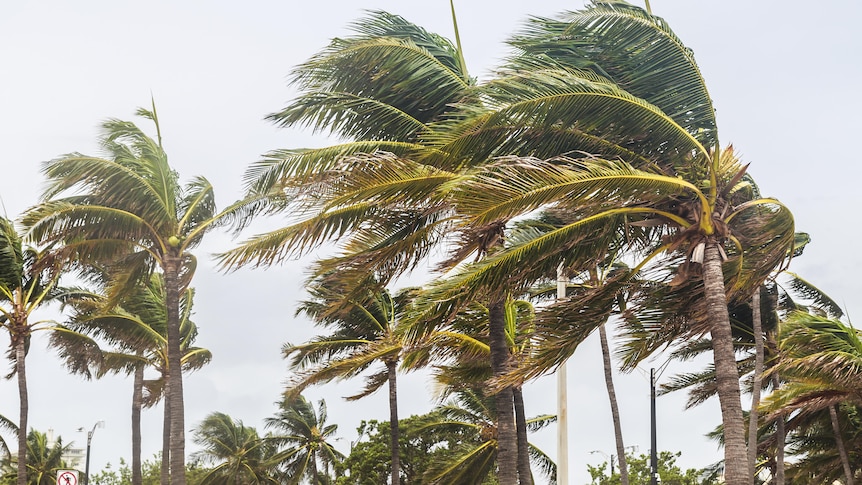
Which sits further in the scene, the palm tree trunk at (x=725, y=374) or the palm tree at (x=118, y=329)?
the palm tree at (x=118, y=329)

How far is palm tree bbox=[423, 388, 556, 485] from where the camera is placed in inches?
1086

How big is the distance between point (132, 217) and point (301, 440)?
27268 mm

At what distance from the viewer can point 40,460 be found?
1829 inches

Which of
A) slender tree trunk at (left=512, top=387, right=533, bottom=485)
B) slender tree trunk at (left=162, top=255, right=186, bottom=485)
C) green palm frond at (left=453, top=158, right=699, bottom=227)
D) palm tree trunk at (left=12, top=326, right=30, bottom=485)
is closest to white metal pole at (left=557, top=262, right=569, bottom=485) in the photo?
slender tree trunk at (left=512, top=387, right=533, bottom=485)

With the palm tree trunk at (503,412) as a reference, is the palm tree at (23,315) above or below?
above

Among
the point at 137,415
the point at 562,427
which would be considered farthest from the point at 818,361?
the point at 137,415

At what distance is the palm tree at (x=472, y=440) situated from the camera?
2758 cm

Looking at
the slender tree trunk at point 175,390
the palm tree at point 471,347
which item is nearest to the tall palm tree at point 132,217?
the slender tree trunk at point 175,390

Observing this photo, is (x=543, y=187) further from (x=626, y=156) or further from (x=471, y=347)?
(x=471, y=347)

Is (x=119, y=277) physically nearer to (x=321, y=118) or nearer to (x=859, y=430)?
(x=321, y=118)

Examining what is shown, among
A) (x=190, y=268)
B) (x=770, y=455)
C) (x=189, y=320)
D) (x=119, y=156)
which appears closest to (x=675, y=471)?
(x=770, y=455)

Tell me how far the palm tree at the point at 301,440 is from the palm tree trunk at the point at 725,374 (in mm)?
35145

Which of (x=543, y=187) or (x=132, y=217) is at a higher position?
(x=132, y=217)

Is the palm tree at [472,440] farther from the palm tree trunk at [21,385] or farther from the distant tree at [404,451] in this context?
the palm tree trunk at [21,385]
